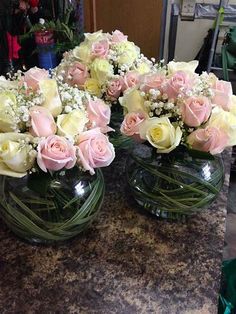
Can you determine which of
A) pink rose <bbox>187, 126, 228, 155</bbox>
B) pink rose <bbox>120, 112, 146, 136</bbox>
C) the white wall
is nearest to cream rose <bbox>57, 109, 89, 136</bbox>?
pink rose <bbox>120, 112, 146, 136</bbox>

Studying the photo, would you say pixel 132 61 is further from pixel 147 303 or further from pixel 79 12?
pixel 79 12

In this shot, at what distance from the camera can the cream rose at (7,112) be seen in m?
0.58

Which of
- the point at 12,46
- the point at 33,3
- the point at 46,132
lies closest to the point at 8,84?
the point at 46,132

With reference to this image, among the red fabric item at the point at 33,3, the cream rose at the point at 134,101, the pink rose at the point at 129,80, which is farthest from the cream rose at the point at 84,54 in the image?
the red fabric item at the point at 33,3

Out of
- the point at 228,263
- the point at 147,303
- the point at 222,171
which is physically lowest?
the point at 228,263

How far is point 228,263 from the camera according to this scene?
1.10 m

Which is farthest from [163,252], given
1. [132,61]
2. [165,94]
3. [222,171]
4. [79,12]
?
[79,12]

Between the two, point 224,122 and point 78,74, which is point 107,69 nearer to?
point 78,74

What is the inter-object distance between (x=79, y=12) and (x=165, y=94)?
4.61 feet

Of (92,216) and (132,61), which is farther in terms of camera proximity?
(132,61)

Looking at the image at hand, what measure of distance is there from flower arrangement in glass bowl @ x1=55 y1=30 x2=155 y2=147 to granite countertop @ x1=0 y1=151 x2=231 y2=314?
0.26 m

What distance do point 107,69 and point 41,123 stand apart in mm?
321

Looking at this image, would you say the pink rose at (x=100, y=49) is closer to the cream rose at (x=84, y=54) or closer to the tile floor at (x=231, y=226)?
the cream rose at (x=84, y=54)

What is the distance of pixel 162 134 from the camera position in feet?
2.04
